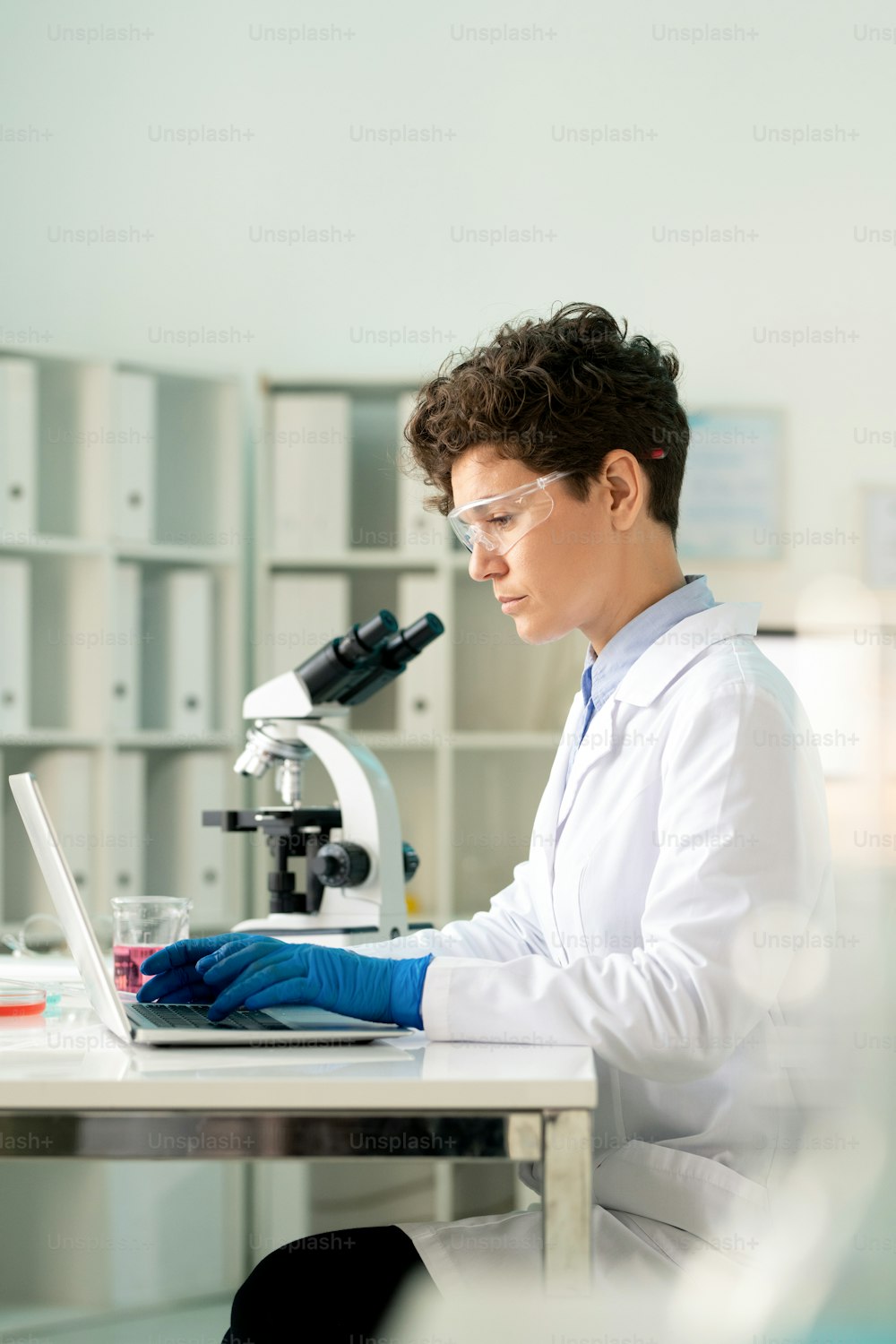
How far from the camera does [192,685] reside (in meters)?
2.93

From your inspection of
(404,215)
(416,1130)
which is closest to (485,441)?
(416,1130)

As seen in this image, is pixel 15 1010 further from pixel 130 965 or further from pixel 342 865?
pixel 342 865

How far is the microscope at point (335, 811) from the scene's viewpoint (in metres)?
1.76

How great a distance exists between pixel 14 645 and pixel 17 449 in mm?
425

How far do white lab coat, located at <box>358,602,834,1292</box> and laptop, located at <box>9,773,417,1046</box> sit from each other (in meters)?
0.09

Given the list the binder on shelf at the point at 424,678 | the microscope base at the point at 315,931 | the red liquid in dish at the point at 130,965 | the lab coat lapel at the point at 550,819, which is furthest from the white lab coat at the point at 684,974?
the binder on shelf at the point at 424,678

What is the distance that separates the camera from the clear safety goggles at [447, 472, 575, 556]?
1381 mm

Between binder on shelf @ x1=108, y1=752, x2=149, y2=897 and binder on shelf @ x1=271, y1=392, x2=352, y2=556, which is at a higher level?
binder on shelf @ x1=271, y1=392, x2=352, y2=556

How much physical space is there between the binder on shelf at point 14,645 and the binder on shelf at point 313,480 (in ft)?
1.82

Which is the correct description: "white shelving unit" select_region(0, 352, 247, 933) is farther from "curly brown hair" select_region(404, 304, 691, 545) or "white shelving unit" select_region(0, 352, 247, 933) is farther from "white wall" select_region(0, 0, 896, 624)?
"curly brown hair" select_region(404, 304, 691, 545)

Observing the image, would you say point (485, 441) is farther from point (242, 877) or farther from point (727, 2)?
point (727, 2)

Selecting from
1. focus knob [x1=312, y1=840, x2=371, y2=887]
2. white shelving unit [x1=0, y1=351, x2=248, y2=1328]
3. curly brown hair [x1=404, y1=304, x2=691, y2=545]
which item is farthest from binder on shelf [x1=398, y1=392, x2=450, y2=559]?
curly brown hair [x1=404, y1=304, x2=691, y2=545]

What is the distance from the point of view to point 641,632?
1.40m

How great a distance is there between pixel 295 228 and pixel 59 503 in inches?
35.6
